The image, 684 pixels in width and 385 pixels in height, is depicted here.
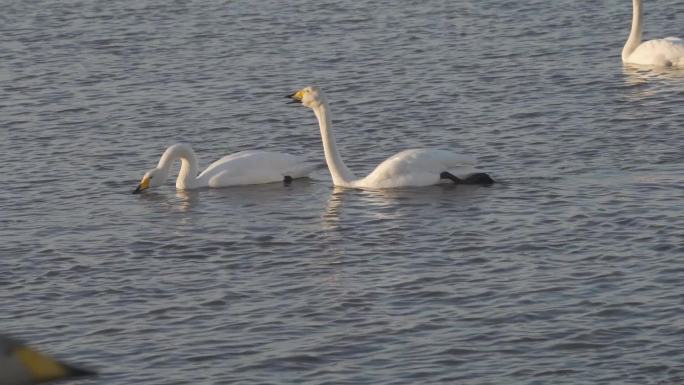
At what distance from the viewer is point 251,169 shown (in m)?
16.2

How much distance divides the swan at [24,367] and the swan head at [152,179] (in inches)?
460

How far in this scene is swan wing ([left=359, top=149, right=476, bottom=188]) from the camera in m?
15.6

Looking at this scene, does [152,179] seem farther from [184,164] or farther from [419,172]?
[419,172]

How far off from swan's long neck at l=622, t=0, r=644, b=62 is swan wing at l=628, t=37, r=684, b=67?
0.72 feet

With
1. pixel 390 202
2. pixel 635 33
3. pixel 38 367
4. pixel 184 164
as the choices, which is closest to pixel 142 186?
pixel 184 164

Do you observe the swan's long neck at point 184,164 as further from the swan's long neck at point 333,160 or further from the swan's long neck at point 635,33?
the swan's long neck at point 635,33

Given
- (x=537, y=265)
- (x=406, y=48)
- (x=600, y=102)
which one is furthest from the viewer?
(x=406, y=48)

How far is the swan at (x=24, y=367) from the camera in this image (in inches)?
179

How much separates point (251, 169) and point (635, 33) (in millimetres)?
8416

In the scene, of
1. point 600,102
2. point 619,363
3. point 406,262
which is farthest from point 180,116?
point 619,363

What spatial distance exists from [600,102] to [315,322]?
29.6 feet

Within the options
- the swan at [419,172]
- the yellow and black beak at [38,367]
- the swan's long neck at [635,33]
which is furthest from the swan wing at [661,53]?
the yellow and black beak at [38,367]

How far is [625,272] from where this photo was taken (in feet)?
39.2

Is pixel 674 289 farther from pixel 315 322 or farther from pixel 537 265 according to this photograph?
pixel 315 322
